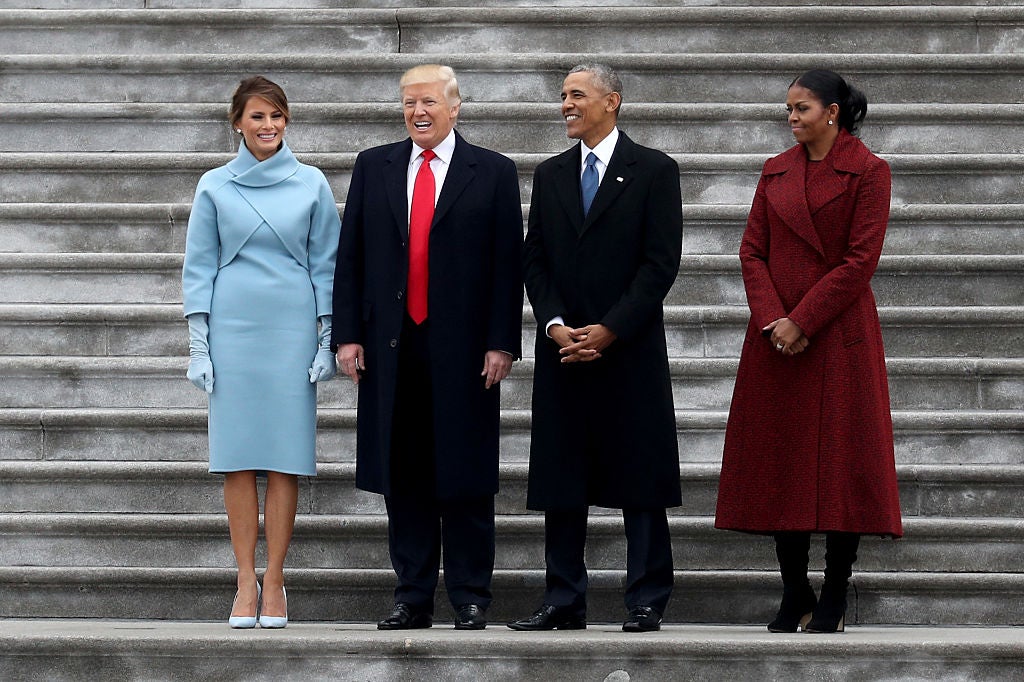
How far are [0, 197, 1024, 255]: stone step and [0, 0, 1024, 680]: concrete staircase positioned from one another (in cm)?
1

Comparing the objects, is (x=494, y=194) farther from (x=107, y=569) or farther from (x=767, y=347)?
(x=107, y=569)

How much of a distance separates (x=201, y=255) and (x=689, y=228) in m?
2.40

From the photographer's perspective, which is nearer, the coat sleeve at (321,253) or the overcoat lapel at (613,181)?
the overcoat lapel at (613,181)

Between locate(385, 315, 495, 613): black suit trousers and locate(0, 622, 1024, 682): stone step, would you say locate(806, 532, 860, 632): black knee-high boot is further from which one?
locate(385, 315, 495, 613): black suit trousers

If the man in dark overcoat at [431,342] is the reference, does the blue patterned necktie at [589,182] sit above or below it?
above

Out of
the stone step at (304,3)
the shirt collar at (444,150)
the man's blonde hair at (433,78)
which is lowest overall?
the shirt collar at (444,150)

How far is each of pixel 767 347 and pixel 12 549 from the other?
9.40ft

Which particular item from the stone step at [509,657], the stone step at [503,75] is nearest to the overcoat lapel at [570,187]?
the stone step at [509,657]

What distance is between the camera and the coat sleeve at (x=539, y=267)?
5.09 meters

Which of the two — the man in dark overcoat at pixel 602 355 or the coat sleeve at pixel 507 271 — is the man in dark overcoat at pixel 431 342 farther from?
the man in dark overcoat at pixel 602 355

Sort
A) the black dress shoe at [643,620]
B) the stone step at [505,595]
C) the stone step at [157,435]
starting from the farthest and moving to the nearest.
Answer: the stone step at [157,435] → the stone step at [505,595] → the black dress shoe at [643,620]

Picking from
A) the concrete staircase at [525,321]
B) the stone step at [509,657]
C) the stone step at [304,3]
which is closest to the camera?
the stone step at [509,657]

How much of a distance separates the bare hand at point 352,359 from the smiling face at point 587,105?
3.31 feet

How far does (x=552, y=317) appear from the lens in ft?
16.6
